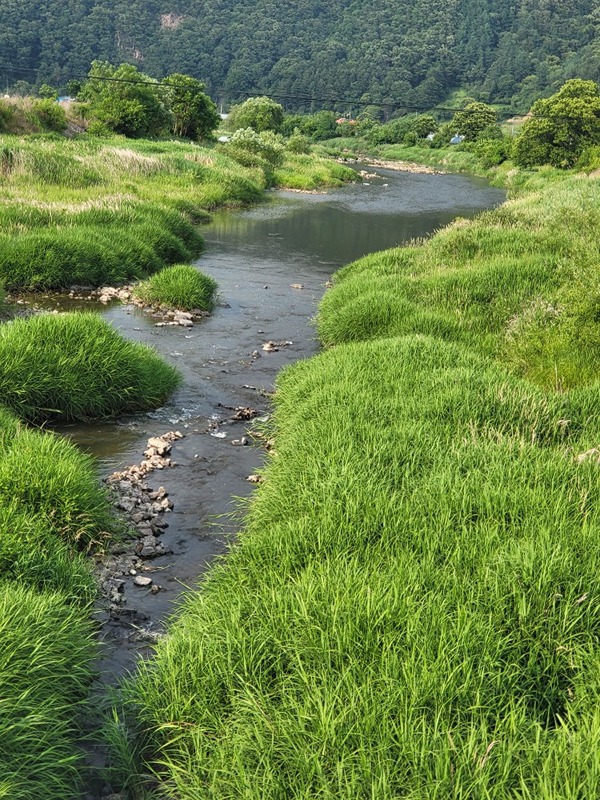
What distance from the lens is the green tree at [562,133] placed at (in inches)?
2530

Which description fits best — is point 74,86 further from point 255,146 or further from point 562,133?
point 562,133

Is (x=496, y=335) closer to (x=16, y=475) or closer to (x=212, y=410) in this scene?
(x=212, y=410)

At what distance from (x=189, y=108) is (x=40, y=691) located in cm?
6044

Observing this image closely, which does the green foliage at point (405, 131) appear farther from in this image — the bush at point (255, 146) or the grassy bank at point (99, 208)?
the grassy bank at point (99, 208)

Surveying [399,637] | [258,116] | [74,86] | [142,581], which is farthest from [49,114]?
[74,86]

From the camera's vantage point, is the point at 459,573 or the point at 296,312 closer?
the point at 459,573

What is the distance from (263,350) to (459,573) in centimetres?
960

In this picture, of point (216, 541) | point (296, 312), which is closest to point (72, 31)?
point (296, 312)

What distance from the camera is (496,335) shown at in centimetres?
1200

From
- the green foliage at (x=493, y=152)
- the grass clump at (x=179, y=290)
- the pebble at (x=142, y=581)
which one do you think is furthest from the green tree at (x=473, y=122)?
the pebble at (x=142, y=581)

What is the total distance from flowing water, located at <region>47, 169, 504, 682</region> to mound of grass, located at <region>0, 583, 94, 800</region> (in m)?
0.52

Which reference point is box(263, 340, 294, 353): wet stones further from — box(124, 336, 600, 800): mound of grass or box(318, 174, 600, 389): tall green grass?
box(124, 336, 600, 800): mound of grass

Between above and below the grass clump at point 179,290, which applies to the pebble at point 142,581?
below

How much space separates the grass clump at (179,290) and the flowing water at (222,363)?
570mm
